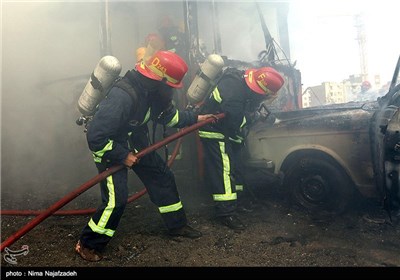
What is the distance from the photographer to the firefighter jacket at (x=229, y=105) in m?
3.54

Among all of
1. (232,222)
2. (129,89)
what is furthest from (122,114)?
(232,222)

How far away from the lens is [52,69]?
20.5 ft

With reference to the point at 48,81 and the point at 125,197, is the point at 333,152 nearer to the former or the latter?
the point at 125,197

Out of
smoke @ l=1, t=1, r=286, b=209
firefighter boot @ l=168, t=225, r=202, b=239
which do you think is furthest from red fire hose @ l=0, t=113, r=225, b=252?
smoke @ l=1, t=1, r=286, b=209

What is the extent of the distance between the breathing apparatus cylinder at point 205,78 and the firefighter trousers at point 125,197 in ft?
4.21

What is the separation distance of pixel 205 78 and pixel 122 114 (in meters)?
1.78

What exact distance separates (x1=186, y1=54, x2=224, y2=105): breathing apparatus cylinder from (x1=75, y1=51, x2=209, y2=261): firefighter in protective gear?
987mm

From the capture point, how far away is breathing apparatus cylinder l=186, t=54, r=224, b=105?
411 cm

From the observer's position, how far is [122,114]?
8.79 feet

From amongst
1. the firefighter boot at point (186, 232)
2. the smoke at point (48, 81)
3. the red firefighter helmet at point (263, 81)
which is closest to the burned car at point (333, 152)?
the red firefighter helmet at point (263, 81)

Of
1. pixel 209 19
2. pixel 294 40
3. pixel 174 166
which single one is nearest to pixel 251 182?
pixel 174 166

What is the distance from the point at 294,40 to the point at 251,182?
6.12 meters

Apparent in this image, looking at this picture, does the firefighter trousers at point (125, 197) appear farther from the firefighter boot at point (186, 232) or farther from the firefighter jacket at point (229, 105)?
the firefighter jacket at point (229, 105)

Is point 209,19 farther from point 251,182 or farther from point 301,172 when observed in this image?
point 301,172
